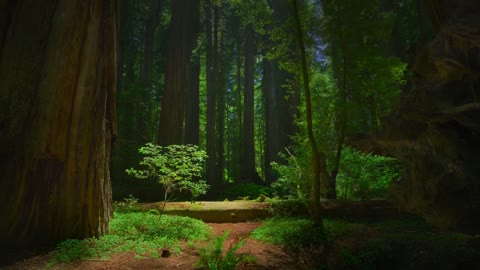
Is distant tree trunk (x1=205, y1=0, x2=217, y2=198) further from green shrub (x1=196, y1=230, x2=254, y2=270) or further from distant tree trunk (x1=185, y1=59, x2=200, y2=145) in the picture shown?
green shrub (x1=196, y1=230, x2=254, y2=270)

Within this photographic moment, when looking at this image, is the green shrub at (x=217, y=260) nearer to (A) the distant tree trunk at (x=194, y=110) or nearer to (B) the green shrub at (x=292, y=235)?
(B) the green shrub at (x=292, y=235)

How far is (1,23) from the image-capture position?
5055mm

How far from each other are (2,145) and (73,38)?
1.98 metres

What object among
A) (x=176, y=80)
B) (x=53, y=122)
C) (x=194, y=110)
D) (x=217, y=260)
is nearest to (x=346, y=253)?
(x=217, y=260)

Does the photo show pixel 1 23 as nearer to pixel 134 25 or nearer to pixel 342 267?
pixel 342 267

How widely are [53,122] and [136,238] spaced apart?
2.22 meters

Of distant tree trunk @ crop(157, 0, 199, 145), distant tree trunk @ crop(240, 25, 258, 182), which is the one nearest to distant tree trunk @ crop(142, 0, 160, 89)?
distant tree trunk @ crop(240, 25, 258, 182)

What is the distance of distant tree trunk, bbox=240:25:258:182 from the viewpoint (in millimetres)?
17406

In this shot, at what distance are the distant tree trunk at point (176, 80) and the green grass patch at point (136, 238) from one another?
212 inches

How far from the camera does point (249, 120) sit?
19.0 m

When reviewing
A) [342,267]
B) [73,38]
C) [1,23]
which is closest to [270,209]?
[342,267]

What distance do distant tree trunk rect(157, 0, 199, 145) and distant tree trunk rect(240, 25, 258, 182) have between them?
6.70 metres

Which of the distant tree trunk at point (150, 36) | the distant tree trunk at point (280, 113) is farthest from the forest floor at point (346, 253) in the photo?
the distant tree trunk at point (150, 36)

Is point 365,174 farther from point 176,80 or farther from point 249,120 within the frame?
point 249,120
